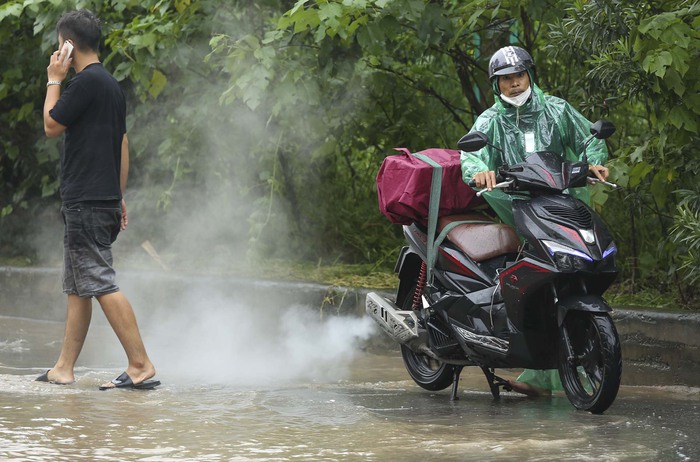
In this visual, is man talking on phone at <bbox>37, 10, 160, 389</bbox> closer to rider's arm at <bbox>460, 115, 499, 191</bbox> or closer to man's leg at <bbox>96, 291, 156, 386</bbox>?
man's leg at <bbox>96, 291, 156, 386</bbox>

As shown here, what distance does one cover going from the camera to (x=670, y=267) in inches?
277

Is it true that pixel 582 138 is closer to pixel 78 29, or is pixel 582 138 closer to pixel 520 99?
pixel 520 99

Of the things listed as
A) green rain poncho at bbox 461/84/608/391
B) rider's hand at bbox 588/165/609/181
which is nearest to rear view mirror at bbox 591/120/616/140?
rider's hand at bbox 588/165/609/181

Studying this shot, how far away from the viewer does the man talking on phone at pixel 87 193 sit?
6.33m

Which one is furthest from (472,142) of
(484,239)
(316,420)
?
(316,420)

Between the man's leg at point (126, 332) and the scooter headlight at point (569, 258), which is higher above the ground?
the scooter headlight at point (569, 258)

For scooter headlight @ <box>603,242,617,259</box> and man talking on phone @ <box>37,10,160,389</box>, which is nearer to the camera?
scooter headlight @ <box>603,242,617,259</box>

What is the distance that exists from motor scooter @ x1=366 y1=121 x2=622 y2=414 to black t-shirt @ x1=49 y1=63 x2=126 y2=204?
5.51 feet

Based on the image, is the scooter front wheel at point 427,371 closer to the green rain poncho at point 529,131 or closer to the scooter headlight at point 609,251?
the green rain poncho at point 529,131

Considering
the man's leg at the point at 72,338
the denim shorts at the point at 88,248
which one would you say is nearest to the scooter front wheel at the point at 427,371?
the denim shorts at the point at 88,248

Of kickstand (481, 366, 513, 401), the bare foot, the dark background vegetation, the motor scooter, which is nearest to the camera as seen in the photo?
the motor scooter

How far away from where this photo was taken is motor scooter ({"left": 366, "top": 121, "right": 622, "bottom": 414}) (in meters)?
5.35

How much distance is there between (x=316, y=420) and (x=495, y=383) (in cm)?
112

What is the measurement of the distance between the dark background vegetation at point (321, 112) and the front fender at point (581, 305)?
0.95m
